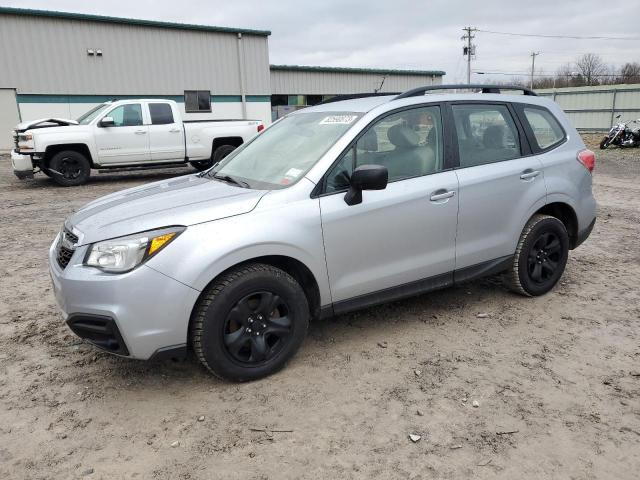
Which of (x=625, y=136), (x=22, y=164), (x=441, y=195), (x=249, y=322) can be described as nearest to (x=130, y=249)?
(x=249, y=322)

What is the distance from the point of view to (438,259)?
12.5 feet

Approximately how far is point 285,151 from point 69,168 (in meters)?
9.36

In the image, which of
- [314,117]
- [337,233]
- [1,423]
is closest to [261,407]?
[337,233]

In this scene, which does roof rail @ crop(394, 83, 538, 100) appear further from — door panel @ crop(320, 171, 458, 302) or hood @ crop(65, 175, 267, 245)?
hood @ crop(65, 175, 267, 245)

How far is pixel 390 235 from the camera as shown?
3.50 meters

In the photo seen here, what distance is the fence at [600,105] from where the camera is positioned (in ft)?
79.5

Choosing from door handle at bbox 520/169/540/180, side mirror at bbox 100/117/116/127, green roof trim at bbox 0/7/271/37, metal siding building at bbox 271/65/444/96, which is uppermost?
green roof trim at bbox 0/7/271/37

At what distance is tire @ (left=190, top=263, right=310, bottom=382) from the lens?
292 centimetres

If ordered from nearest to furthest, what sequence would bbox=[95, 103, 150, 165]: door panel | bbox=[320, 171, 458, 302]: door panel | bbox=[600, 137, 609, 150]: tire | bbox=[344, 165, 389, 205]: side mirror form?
1. bbox=[344, 165, 389, 205]: side mirror
2. bbox=[320, 171, 458, 302]: door panel
3. bbox=[95, 103, 150, 165]: door panel
4. bbox=[600, 137, 609, 150]: tire

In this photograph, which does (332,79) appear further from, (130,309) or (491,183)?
(130,309)

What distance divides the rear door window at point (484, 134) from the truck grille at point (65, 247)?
110 inches

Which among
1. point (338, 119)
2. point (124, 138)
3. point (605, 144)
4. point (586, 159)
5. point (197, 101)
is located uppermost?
point (197, 101)

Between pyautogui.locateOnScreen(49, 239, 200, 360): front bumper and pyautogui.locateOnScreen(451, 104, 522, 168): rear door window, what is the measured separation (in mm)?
2388

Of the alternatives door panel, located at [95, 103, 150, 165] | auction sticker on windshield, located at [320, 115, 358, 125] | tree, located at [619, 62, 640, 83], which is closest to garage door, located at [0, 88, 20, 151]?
door panel, located at [95, 103, 150, 165]
